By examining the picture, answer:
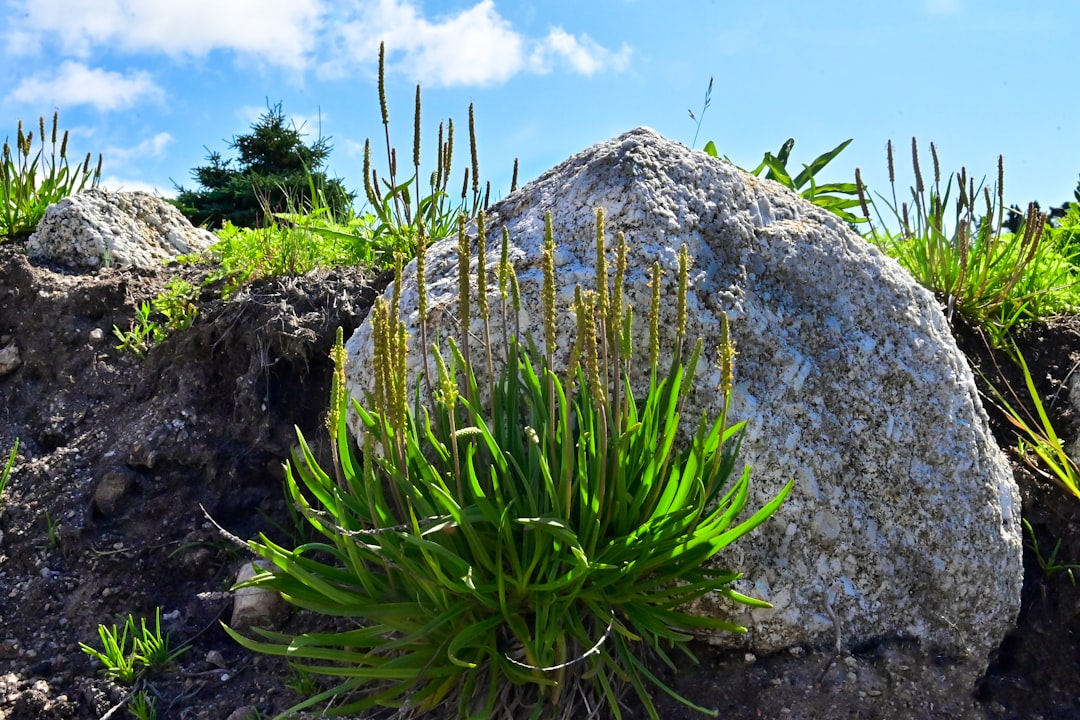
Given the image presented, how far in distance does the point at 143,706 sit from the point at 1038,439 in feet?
11.8

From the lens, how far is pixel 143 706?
10.5ft

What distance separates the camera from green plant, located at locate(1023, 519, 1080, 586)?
11.9 ft

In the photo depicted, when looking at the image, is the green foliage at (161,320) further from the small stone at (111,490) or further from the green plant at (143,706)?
the green plant at (143,706)

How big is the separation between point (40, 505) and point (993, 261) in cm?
492

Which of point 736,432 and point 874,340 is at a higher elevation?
point 874,340

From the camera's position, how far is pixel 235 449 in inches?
168

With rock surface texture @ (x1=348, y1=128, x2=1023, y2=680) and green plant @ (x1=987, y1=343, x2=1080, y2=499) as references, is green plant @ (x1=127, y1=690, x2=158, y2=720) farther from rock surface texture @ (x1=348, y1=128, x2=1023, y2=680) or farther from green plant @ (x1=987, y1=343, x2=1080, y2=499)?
green plant @ (x1=987, y1=343, x2=1080, y2=499)

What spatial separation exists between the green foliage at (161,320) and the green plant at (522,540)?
2.36m

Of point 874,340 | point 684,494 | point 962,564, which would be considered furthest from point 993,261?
point 684,494

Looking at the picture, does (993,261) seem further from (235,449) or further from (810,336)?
(235,449)

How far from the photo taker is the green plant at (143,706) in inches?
126

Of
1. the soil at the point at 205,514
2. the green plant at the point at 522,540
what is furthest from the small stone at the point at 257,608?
the green plant at the point at 522,540

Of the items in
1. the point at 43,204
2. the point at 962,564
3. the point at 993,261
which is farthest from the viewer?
the point at 43,204

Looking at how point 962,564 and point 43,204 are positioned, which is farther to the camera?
point 43,204
